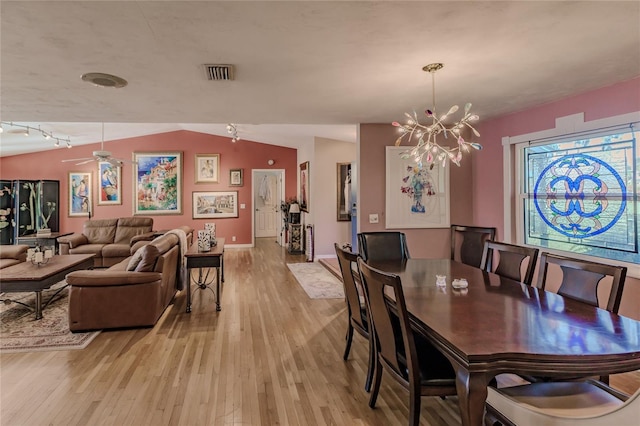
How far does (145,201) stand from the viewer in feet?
28.5

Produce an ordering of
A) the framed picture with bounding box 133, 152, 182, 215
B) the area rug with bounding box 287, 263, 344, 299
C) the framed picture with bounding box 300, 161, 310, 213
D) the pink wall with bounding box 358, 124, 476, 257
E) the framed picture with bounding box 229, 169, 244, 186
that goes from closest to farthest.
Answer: the pink wall with bounding box 358, 124, 476, 257 < the area rug with bounding box 287, 263, 344, 299 < the framed picture with bounding box 300, 161, 310, 213 < the framed picture with bounding box 133, 152, 182, 215 < the framed picture with bounding box 229, 169, 244, 186

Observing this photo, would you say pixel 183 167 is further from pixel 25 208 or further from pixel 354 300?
pixel 354 300

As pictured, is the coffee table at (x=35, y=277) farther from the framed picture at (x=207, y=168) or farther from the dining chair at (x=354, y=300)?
the framed picture at (x=207, y=168)

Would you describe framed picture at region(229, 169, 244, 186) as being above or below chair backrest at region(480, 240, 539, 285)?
above

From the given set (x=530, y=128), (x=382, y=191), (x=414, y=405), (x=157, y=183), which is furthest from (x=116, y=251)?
(x=530, y=128)

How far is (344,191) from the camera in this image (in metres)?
7.48

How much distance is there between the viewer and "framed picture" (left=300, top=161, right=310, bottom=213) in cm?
804

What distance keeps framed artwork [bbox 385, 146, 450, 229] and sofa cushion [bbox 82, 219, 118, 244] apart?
230 inches

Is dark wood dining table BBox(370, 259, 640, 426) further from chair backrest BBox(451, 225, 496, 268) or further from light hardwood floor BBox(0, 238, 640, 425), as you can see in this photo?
chair backrest BBox(451, 225, 496, 268)

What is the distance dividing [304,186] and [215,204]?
8.04 feet

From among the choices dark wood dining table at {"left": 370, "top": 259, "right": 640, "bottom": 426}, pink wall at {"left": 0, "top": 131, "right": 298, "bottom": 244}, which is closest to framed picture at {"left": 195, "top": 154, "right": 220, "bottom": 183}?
pink wall at {"left": 0, "top": 131, "right": 298, "bottom": 244}

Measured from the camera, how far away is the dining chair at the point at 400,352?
1.76 metres

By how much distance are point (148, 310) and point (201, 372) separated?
4.17ft

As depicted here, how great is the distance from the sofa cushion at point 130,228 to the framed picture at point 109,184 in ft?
5.20
